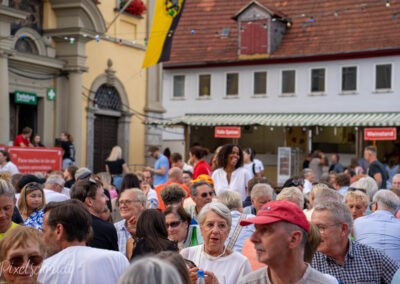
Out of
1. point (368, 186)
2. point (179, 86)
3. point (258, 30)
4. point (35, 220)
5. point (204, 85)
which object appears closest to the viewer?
point (35, 220)

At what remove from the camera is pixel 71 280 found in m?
4.28

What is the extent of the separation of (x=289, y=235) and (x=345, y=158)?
32.5 meters

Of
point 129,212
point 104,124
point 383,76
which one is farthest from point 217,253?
point 383,76

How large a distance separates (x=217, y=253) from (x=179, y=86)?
3422 centimetres

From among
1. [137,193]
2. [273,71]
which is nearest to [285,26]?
[273,71]

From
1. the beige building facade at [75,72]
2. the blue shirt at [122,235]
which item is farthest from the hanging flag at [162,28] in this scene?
the blue shirt at [122,235]

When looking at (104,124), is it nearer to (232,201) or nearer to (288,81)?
(288,81)

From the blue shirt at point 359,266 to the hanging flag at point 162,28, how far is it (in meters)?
14.8

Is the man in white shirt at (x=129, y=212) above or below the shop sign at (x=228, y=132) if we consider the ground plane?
below

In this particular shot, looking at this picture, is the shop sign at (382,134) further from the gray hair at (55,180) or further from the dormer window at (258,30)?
the gray hair at (55,180)

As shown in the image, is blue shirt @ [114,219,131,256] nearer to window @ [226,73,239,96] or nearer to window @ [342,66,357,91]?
window @ [342,66,357,91]

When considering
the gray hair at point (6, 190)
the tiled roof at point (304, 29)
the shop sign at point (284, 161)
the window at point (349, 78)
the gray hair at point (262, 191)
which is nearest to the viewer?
the gray hair at point (6, 190)

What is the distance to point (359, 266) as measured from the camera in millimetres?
4973

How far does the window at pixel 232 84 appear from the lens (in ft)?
123
